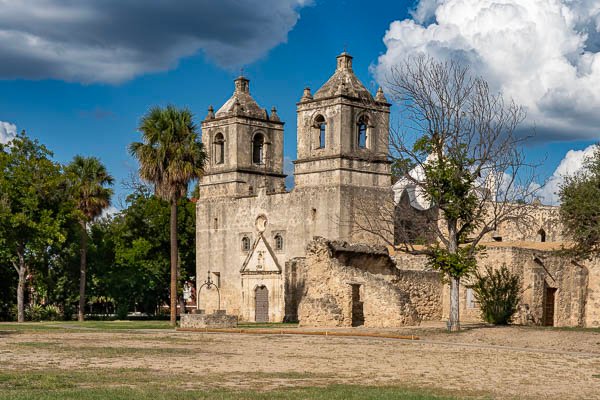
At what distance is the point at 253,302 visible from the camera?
52.7 metres

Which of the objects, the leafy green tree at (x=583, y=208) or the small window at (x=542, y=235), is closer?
the leafy green tree at (x=583, y=208)

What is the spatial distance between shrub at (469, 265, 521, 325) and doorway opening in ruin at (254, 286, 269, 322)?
16.5 metres

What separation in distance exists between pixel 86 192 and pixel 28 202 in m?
4.41

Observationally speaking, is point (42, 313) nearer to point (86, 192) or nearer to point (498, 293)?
point (86, 192)

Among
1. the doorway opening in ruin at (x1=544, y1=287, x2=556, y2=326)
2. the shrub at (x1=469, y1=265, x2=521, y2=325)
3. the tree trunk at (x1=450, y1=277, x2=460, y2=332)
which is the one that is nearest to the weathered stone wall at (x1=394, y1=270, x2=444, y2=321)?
the shrub at (x1=469, y1=265, x2=521, y2=325)

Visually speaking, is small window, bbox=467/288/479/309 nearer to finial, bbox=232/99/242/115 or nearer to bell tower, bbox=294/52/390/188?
bell tower, bbox=294/52/390/188

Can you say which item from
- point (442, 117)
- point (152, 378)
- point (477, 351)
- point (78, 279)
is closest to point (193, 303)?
point (78, 279)

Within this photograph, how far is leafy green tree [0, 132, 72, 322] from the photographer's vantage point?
46594mm

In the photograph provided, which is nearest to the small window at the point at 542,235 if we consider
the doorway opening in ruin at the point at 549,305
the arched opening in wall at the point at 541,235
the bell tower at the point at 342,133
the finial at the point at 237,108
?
the arched opening in wall at the point at 541,235

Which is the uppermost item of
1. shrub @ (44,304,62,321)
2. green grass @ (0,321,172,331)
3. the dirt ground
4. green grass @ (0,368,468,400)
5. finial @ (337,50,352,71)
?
finial @ (337,50,352,71)

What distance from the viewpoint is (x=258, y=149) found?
195 ft

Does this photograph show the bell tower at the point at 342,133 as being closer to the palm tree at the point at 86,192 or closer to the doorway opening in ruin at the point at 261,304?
the doorway opening in ruin at the point at 261,304

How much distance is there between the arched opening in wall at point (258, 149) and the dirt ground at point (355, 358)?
2950 cm

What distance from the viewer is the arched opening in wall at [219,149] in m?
58.8
